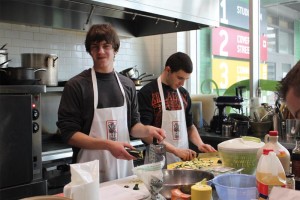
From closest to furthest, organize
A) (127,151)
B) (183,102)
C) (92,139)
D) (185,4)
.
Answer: (127,151)
(92,139)
(183,102)
(185,4)

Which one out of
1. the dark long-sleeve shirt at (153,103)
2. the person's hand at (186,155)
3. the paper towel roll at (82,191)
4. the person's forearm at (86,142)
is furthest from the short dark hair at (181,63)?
the paper towel roll at (82,191)

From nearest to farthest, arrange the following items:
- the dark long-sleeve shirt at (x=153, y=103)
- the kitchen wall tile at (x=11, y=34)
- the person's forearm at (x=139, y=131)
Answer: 1. the person's forearm at (x=139, y=131)
2. the dark long-sleeve shirt at (x=153, y=103)
3. the kitchen wall tile at (x=11, y=34)

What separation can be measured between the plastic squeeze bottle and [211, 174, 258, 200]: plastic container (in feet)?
0.18

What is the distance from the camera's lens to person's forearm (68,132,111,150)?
1.76 meters

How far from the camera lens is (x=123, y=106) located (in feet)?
6.83

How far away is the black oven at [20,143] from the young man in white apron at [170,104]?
2.63 feet

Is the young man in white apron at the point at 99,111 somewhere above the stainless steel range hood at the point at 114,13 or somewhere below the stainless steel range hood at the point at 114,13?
below

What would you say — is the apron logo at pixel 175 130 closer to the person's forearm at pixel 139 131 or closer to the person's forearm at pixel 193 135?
the person's forearm at pixel 193 135

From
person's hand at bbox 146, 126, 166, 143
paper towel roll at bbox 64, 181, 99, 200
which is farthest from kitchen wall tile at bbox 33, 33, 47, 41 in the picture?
paper towel roll at bbox 64, 181, 99, 200

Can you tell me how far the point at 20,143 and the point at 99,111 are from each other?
2.56ft

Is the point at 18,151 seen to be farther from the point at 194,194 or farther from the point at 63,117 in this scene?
the point at 194,194

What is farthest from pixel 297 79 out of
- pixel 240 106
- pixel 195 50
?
pixel 195 50

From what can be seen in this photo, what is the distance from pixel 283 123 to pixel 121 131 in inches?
68.1

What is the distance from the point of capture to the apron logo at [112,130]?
201cm
